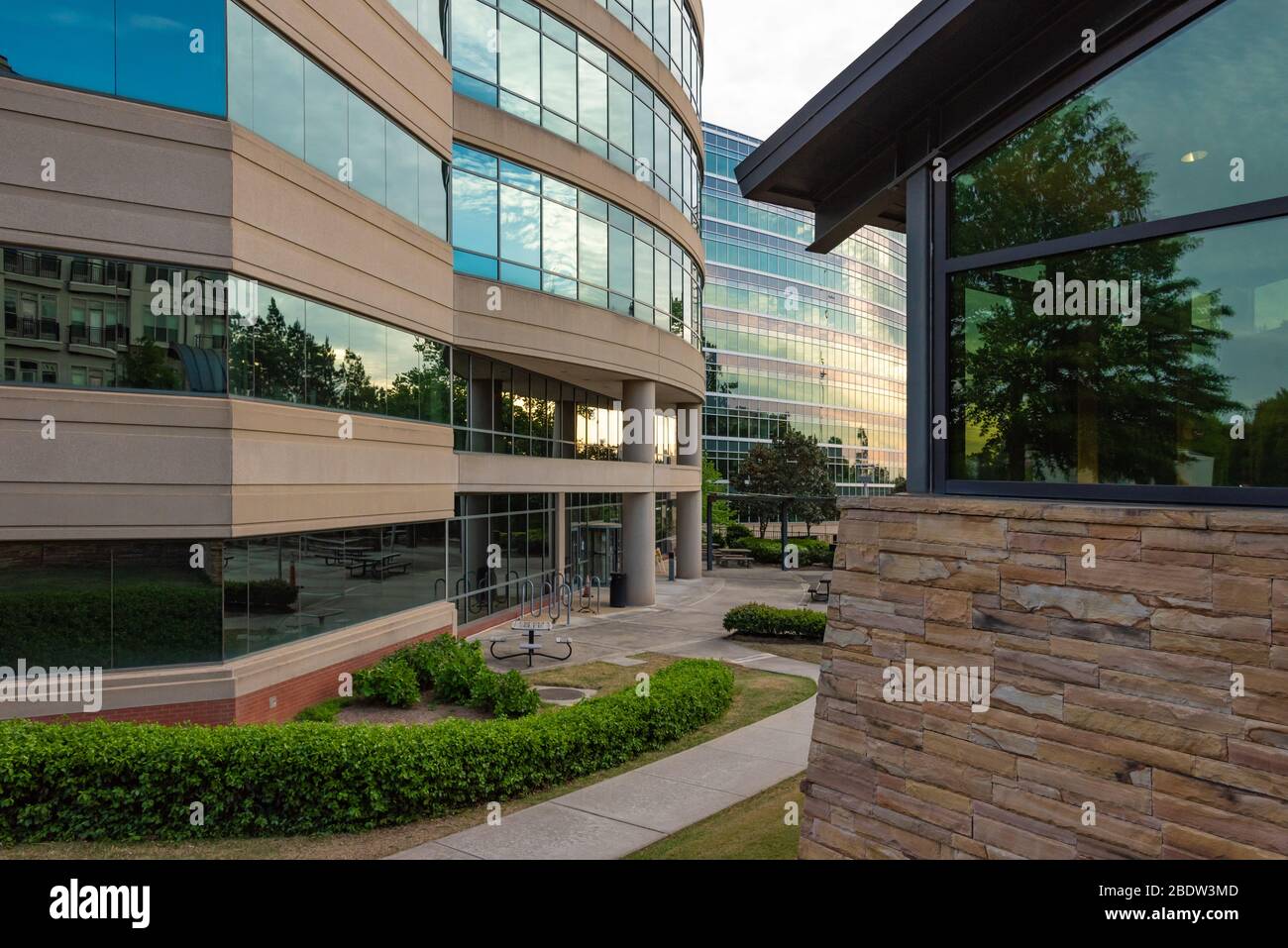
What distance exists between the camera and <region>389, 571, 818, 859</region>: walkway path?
8.06 metres

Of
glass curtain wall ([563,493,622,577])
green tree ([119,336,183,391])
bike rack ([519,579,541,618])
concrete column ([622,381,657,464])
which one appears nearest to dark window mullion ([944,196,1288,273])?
green tree ([119,336,183,391])

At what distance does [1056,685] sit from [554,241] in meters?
18.0

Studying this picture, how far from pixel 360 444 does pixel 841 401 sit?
2779 inches

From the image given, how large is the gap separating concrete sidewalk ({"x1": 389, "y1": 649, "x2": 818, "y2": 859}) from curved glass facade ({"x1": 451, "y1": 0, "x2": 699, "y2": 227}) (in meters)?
14.9

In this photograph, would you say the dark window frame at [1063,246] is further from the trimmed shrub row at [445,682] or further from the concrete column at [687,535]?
the concrete column at [687,535]

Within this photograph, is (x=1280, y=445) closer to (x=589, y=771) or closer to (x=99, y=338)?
(x=589, y=771)

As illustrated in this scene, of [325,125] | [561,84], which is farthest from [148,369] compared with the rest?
[561,84]

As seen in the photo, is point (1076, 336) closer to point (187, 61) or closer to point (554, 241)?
point (187, 61)

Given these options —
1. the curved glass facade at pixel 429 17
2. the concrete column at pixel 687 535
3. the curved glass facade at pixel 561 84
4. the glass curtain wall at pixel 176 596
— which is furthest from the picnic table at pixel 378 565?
the concrete column at pixel 687 535

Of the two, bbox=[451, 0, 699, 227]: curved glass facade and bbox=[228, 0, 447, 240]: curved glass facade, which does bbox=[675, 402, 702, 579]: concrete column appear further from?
bbox=[228, 0, 447, 240]: curved glass facade

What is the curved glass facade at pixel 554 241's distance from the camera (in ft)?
62.1
